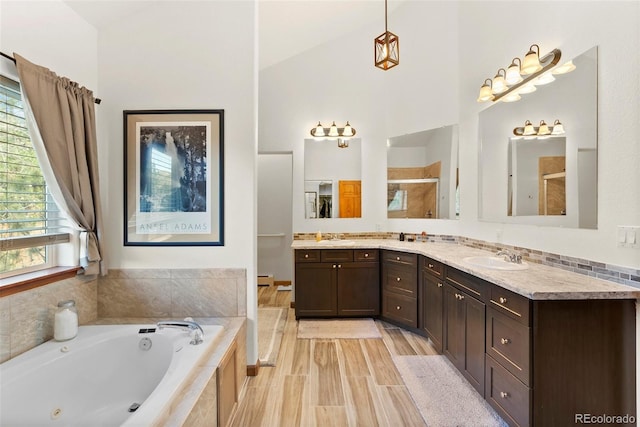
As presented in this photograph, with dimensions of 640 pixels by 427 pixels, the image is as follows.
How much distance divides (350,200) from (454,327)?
2.14 metres

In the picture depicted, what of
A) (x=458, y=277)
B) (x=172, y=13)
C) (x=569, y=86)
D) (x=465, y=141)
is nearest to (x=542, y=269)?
(x=458, y=277)

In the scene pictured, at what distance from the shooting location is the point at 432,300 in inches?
112

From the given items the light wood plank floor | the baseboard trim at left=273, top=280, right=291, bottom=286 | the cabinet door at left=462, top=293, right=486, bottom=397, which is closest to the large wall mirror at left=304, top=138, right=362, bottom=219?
the baseboard trim at left=273, top=280, right=291, bottom=286

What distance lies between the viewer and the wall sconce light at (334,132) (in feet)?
13.1

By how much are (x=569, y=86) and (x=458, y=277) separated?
155 cm

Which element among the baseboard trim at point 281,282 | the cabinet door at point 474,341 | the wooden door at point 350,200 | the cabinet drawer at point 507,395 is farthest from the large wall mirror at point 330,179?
the cabinet drawer at point 507,395

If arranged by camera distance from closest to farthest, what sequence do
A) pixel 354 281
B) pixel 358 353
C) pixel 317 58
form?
pixel 358 353 → pixel 354 281 → pixel 317 58

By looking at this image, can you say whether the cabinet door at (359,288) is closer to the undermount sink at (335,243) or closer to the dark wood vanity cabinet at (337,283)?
the dark wood vanity cabinet at (337,283)

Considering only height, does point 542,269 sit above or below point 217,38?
below

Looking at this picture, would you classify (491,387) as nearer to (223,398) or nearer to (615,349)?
(615,349)

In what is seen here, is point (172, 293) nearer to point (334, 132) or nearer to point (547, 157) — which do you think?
point (334, 132)

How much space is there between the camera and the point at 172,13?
2336 mm

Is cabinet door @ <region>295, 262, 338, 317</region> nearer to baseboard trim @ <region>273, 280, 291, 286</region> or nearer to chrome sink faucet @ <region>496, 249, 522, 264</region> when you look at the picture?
baseboard trim @ <region>273, 280, 291, 286</region>

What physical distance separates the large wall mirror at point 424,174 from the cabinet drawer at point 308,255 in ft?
3.93
